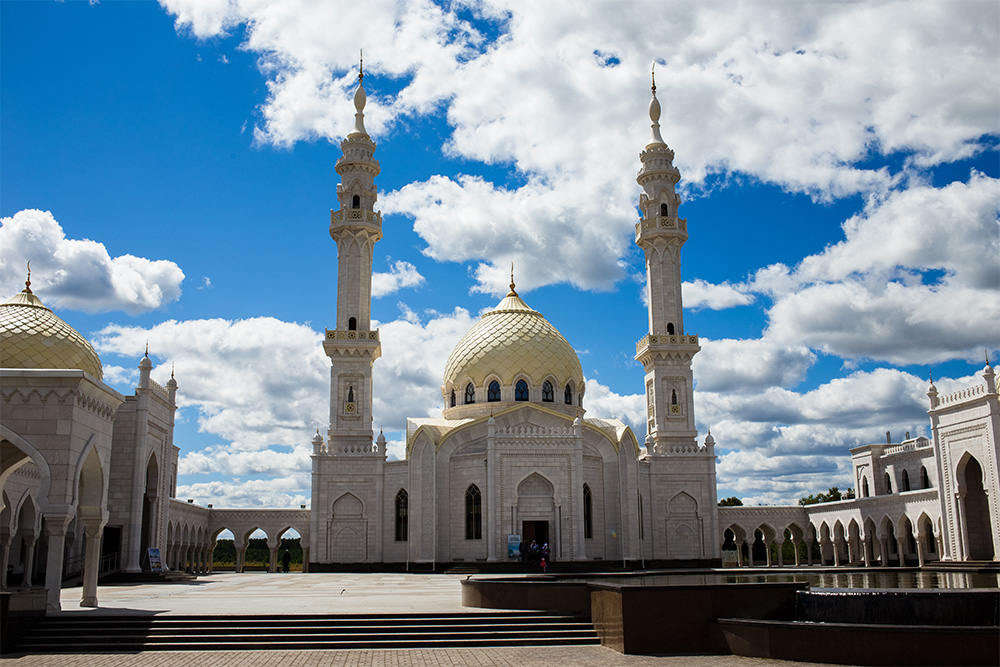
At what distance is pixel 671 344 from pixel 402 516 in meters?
15.4

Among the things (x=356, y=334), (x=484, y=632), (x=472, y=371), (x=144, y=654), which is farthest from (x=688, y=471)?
(x=144, y=654)

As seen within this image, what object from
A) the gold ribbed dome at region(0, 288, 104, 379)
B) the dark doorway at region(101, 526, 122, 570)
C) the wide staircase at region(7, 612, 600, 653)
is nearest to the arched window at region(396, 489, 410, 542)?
the dark doorway at region(101, 526, 122, 570)

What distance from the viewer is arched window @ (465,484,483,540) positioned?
124 feet

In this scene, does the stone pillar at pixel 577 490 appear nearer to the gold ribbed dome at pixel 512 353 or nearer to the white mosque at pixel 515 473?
the white mosque at pixel 515 473

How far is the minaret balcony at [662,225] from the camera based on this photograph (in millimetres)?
44312

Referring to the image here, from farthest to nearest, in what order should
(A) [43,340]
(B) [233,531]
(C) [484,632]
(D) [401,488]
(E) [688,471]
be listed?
(B) [233,531]
(E) [688,471]
(D) [401,488]
(A) [43,340]
(C) [484,632]

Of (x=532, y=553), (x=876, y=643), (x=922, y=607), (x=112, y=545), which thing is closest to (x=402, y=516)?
(x=532, y=553)

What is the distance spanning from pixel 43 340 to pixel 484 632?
612 inches

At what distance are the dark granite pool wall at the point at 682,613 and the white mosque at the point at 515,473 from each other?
2018cm

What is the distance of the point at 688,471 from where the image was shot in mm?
42250

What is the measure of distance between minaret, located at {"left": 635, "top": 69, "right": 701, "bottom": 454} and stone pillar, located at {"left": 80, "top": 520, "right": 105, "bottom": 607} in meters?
28.7

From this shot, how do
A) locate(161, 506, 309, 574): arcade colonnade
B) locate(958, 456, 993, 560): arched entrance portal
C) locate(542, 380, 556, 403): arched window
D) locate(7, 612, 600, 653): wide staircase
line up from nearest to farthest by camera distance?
locate(7, 612, 600, 653): wide staircase, locate(958, 456, 993, 560): arched entrance portal, locate(542, 380, 556, 403): arched window, locate(161, 506, 309, 574): arcade colonnade

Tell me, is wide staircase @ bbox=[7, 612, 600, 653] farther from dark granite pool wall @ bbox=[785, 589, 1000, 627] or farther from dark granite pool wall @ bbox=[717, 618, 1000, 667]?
dark granite pool wall @ bbox=[785, 589, 1000, 627]

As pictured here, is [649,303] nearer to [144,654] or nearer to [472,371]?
[472,371]
